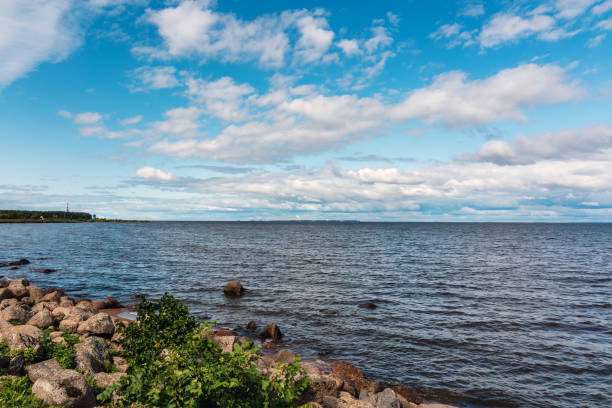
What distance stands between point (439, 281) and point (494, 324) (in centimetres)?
1321

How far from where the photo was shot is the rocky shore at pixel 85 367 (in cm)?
862

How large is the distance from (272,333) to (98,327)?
8.46 meters

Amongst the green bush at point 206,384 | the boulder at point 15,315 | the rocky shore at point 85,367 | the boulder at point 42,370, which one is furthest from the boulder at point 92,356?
the boulder at point 15,315

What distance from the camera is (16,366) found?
31.9 ft

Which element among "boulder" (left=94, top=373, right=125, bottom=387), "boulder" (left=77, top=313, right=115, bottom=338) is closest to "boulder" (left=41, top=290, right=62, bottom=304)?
"boulder" (left=77, top=313, right=115, bottom=338)

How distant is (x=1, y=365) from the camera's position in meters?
9.52

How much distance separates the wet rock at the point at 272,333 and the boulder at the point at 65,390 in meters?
11.1

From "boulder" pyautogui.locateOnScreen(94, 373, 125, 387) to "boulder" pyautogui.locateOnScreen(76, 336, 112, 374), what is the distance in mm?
495

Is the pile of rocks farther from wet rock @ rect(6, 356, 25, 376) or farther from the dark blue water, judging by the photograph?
the dark blue water

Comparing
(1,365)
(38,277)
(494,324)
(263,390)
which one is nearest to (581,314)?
(494,324)

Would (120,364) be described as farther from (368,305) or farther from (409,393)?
(368,305)

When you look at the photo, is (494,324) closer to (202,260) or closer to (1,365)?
(1,365)

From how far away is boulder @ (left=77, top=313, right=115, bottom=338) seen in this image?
14.8 m

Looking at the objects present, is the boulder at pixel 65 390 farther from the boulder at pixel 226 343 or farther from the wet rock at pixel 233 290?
the wet rock at pixel 233 290
